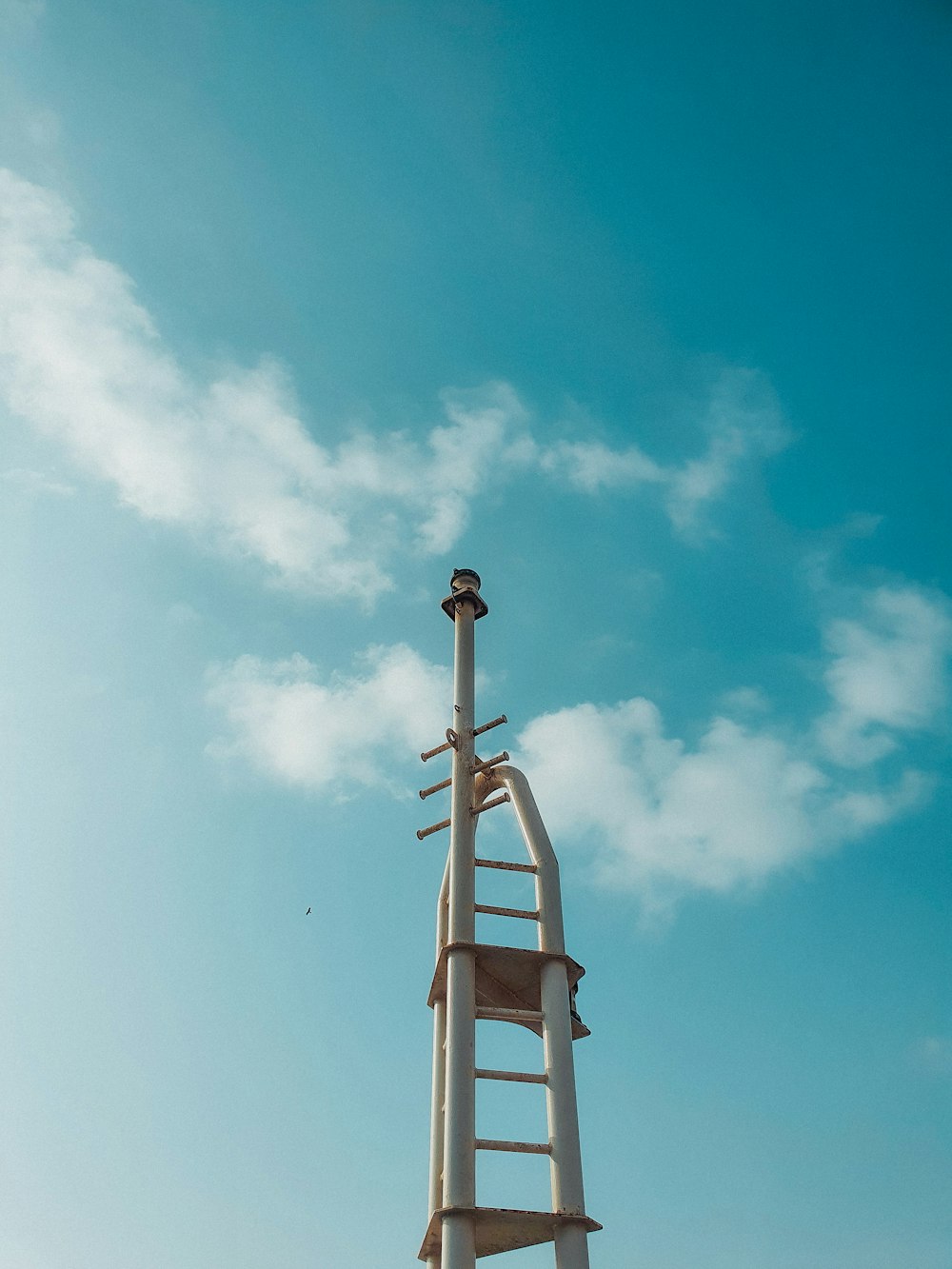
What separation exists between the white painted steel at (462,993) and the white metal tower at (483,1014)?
2cm

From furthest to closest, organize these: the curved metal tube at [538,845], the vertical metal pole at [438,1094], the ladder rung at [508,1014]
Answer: the curved metal tube at [538,845] < the ladder rung at [508,1014] < the vertical metal pole at [438,1094]

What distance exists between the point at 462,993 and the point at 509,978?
4.45ft

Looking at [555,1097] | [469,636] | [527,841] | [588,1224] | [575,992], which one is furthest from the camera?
[469,636]

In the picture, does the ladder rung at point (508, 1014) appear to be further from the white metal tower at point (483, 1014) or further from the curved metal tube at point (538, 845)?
the curved metal tube at point (538, 845)

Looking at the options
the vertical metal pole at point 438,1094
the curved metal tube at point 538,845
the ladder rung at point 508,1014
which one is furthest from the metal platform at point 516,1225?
the curved metal tube at point 538,845

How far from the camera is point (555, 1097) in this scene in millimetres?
15570

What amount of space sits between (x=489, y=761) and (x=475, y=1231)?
823cm

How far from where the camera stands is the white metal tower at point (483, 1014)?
47.5 ft

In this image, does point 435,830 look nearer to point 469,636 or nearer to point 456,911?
point 456,911

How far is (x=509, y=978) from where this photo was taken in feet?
57.8

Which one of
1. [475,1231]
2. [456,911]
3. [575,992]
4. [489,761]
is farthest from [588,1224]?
[489,761]

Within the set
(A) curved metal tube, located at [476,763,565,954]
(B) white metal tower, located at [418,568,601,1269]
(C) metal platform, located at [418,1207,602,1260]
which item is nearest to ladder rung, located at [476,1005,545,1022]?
(B) white metal tower, located at [418,568,601,1269]

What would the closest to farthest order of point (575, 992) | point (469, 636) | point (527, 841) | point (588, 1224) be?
point (588, 1224) < point (575, 992) < point (527, 841) < point (469, 636)

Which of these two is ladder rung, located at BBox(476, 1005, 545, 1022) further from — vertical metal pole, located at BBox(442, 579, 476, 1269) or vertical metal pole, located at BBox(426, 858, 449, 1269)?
vertical metal pole, located at BBox(426, 858, 449, 1269)
